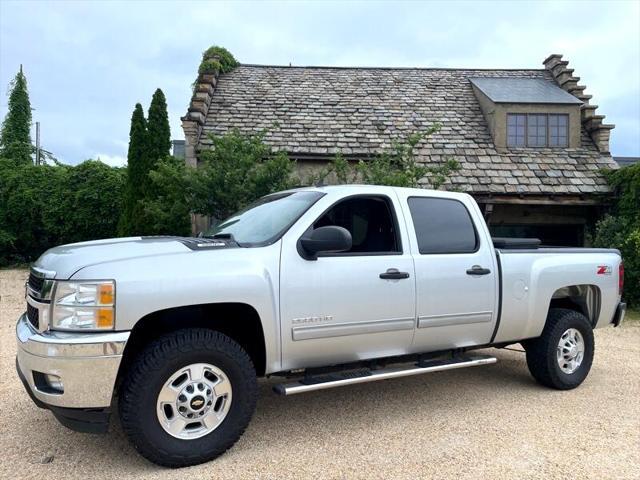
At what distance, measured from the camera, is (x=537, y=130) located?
14344 millimetres

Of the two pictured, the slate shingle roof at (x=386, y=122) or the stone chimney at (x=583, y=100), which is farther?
the stone chimney at (x=583, y=100)

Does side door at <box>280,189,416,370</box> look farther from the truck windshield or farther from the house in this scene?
the house

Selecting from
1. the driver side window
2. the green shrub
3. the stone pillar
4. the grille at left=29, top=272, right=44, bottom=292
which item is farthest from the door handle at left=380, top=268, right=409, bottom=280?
the green shrub

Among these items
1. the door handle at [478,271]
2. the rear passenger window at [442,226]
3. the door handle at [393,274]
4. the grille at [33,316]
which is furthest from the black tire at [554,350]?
the grille at [33,316]

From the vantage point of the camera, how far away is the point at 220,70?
1608 centimetres

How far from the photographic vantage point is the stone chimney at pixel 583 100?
14250 millimetres

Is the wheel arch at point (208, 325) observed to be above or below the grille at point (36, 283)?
below

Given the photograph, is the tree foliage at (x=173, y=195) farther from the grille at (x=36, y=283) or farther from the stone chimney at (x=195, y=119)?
the grille at (x=36, y=283)

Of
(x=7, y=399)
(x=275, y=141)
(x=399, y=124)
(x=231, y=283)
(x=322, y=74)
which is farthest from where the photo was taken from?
(x=322, y=74)

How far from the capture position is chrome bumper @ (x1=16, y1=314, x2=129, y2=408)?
3.06 m

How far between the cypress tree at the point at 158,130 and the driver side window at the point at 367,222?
1049cm

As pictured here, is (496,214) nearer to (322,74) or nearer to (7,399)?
(322,74)

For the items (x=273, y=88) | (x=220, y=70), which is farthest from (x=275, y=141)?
(x=220, y=70)

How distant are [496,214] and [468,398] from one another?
30.5 ft
